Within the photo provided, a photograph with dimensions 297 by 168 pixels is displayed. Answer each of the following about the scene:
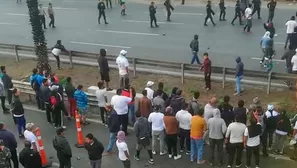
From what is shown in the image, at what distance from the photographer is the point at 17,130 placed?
14.2 meters

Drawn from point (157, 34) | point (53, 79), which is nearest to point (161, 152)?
point (53, 79)

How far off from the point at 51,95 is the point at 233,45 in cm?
1045

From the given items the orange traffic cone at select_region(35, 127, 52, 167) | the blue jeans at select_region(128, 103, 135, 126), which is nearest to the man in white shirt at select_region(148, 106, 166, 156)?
the blue jeans at select_region(128, 103, 135, 126)

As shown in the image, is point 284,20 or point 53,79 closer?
point 53,79

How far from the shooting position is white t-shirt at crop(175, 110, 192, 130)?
460 inches

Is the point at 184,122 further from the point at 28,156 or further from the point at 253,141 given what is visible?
the point at 28,156

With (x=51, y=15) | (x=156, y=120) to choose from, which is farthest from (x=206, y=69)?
(x=51, y=15)

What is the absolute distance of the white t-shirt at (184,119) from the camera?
11.7 m

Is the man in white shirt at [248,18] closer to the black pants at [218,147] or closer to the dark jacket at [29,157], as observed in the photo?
the black pants at [218,147]

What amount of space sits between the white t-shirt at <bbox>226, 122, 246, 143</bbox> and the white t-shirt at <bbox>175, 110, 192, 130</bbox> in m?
1.12

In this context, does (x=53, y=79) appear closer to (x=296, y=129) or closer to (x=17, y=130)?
(x=17, y=130)

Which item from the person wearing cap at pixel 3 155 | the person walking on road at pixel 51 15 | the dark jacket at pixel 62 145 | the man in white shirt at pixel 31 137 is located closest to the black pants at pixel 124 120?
the dark jacket at pixel 62 145

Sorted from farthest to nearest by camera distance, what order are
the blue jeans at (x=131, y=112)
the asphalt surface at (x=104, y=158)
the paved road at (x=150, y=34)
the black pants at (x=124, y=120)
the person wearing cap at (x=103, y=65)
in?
1. the paved road at (x=150, y=34)
2. the person wearing cap at (x=103, y=65)
3. the blue jeans at (x=131, y=112)
4. the black pants at (x=124, y=120)
5. the asphalt surface at (x=104, y=158)

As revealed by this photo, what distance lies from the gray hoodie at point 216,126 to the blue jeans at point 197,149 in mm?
381
